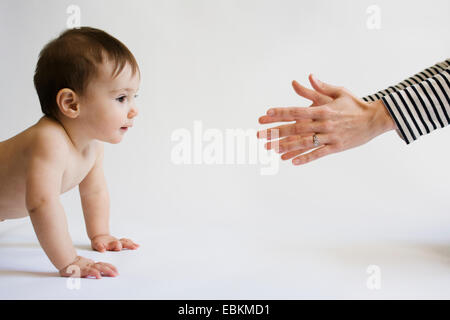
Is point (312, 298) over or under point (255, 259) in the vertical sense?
under

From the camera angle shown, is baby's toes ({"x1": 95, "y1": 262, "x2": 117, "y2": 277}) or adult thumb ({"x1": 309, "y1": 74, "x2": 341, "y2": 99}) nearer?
baby's toes ({"x1": 95, "y1": 262, "x2": 117, "y2": 277})

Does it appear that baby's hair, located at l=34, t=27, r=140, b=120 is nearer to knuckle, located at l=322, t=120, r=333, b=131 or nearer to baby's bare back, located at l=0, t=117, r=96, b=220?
baby's bare back, located at l=0, t=117, r=96, b=220

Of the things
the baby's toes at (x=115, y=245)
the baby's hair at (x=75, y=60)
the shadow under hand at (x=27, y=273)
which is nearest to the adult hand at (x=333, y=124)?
the baby's hair at (x=75, y=60)

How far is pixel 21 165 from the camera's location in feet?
4.11

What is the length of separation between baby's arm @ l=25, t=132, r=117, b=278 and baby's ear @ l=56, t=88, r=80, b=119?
0.06 metres

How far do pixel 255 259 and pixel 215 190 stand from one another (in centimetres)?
74

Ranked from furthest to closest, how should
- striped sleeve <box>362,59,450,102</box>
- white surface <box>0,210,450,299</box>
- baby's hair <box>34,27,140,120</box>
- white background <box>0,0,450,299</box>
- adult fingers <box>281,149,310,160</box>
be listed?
1. white background <box>0,0,450,299</box>
2. striped sleeve <box>362,59,450,102</box>
3. adult fingers <box>281,149,310,160</box>
4. baby's hair <box>34,27,140,120</box>
5. white surface <box>0,210,450,299</box>

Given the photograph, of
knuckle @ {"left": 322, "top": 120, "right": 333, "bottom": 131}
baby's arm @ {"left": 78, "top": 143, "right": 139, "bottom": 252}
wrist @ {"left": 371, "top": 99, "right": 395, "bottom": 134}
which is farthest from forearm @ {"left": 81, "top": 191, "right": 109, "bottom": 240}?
wrist @ {"left": 371, "top": 99, "right": 395, "bottom": 134}

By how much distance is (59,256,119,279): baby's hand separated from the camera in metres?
1.18

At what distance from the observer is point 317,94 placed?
1416 mm

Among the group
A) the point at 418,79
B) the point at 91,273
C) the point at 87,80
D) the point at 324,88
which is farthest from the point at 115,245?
the point at 418,79

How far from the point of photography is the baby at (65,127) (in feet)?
3.84

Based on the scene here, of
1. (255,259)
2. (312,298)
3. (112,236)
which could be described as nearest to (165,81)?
(112,236)

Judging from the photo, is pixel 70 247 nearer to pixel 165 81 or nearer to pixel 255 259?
pixel 255 259
